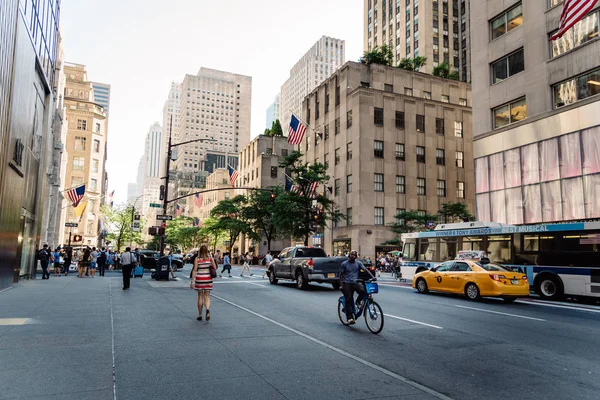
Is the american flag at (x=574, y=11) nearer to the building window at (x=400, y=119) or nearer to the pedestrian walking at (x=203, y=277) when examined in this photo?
the pedestrian walking at (x=203, y=277)

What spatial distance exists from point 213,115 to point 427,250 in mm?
166236

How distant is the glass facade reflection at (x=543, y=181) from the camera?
2617 centimetres

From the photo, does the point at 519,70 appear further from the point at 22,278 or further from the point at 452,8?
the point at 452,8

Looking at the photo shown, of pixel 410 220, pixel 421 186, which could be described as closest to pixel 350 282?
pixel 410 220

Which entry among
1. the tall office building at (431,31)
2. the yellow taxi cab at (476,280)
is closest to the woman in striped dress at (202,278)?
the yellow taxi cab at (476,280)

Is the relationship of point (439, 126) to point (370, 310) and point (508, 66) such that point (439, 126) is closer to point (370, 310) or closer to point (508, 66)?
point (508, 66)

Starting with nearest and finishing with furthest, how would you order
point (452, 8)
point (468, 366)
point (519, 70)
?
point (468, 366) < point (519, 70) < point (452, 8)

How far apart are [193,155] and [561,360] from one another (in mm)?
173314

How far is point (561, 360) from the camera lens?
765cm

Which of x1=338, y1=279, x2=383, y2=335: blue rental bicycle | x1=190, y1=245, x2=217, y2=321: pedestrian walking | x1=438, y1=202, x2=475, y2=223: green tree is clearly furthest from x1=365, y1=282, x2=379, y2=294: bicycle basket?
x1=438, y1=202, x2=475, y2=223: green tree

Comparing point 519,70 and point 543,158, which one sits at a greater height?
point 519,70

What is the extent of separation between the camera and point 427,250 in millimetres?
24672

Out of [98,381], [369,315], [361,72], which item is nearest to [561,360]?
[369,315]

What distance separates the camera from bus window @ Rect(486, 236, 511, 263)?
2020 cm
